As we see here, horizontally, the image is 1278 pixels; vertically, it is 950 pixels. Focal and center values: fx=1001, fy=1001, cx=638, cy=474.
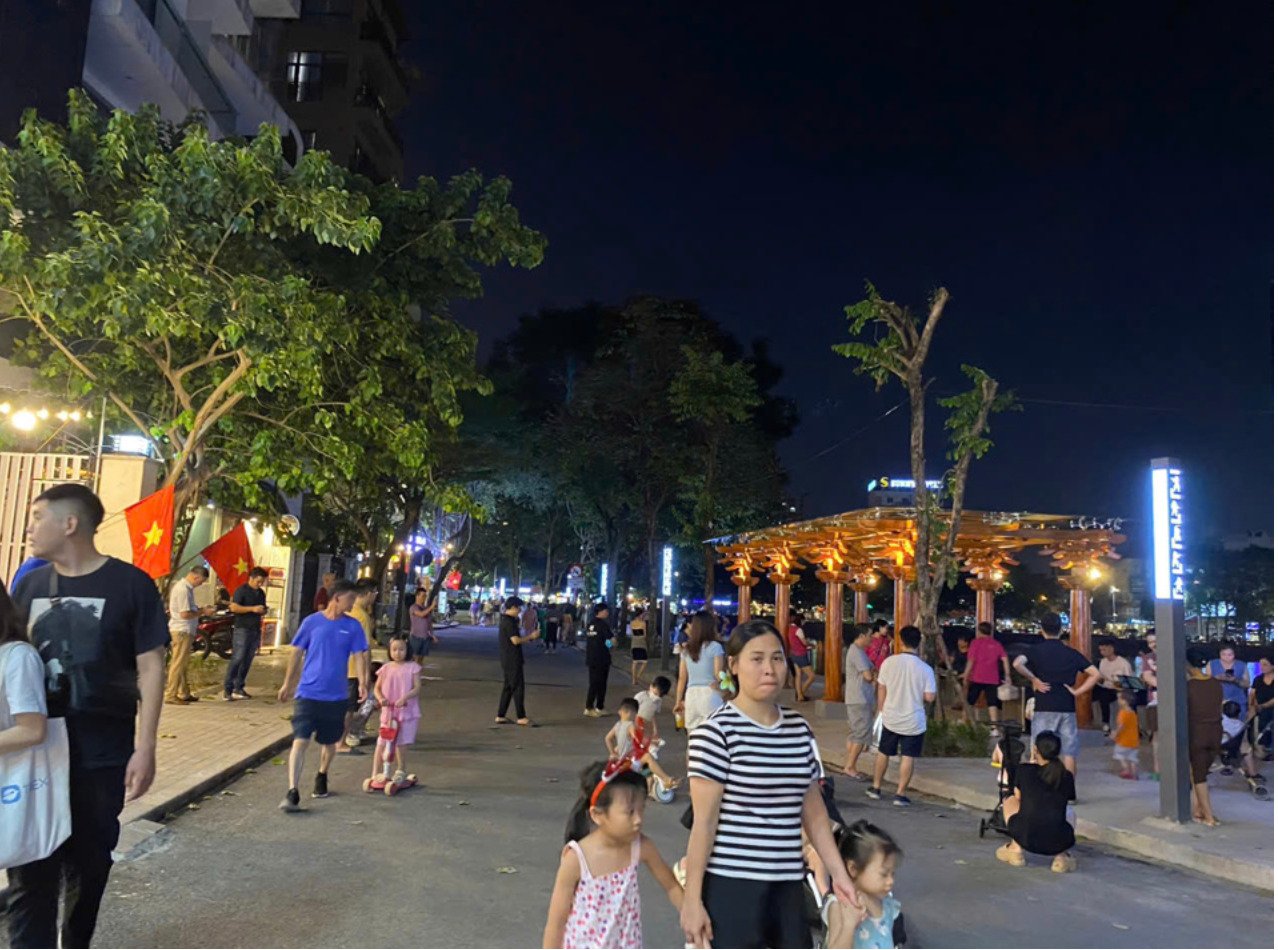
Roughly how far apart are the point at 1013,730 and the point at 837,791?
8.08 ft

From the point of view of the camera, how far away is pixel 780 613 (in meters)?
23.8

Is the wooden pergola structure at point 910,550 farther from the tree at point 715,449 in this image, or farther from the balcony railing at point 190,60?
the balcony railing at point 190,60

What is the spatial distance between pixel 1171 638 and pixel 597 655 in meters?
9.11

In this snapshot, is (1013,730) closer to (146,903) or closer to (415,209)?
(146,903)

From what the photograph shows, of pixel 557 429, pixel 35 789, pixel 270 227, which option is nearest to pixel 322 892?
pixel 35 789

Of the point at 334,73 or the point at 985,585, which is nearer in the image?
the point at 985,585

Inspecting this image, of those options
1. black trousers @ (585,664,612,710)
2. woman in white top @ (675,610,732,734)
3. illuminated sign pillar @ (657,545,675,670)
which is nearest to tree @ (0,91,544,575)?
black trousers @ (585,664,612,710)

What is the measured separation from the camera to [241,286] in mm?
10633

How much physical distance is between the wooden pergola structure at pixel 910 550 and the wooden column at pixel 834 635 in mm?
18

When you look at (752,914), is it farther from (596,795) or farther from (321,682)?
(321,682)

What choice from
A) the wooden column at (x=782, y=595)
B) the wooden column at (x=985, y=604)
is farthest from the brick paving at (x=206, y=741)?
the wooden column at (x=985, y=604)

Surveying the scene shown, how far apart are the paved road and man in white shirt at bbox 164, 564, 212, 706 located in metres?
4.46

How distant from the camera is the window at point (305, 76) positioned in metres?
36.1

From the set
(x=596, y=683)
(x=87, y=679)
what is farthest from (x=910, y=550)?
(x=87, y=679)
